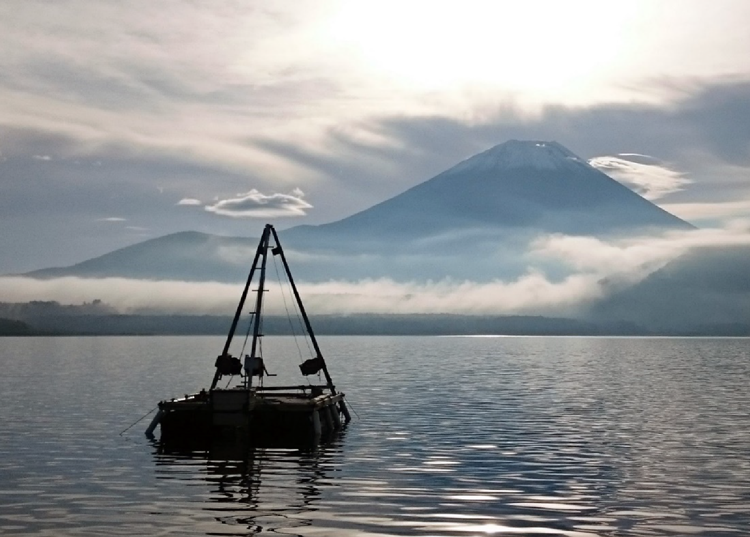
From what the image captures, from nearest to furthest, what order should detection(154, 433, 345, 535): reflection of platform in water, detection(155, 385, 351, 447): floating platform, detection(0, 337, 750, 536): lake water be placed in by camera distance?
detection(0, 337, 750, 536): lake water < detection(154, 433, 345, 535): reflection of platform in water < detection(155, 385, 351, 447): floating platform

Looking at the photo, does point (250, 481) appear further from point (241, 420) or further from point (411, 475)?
point (241, 420)

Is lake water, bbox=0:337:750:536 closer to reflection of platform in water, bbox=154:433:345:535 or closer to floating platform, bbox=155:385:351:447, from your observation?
reflection of platform in water, bbox=154:433:345:535

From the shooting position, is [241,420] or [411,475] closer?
[411,475]

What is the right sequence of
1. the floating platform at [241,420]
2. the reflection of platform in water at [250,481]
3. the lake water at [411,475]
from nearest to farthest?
the lake water at [411,475] → the reflection of platform in water at [250,481] → the floating platform at [241,420]

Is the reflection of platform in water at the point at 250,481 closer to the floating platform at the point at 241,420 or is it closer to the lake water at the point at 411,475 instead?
the lake water at the point at 411,475

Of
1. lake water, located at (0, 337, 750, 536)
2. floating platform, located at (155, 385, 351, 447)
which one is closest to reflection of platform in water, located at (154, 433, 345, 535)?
lake water, located at (0, 337, 750, 536)

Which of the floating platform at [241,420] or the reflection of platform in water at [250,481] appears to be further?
the floating platform at [241,420]

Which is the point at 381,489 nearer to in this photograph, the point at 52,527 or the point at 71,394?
the point at 52,527

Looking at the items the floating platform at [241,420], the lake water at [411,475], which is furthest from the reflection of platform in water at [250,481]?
the floating platform at [241,420]

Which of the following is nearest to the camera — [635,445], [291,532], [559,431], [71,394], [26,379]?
[291,532]

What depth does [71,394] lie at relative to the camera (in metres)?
91.2

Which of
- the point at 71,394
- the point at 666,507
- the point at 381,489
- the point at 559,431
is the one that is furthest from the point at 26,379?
the point at 666,507

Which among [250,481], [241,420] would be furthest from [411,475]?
[241,420]

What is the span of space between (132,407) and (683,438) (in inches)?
1594
